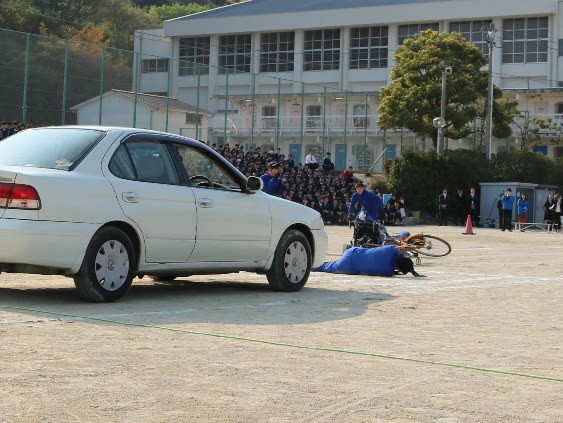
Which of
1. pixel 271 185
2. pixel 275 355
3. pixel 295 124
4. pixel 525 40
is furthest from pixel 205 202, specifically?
pixel 525 40

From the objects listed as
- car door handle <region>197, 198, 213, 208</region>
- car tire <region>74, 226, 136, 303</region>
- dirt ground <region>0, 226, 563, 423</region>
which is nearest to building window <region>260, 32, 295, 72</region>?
dirt ground <region>0, 226, 563, 423</region>

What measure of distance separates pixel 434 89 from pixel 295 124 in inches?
394

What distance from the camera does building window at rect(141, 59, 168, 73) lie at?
44053 mm

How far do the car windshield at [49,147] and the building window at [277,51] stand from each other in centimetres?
8230

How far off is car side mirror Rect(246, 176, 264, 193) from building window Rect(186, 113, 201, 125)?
33.5 metres

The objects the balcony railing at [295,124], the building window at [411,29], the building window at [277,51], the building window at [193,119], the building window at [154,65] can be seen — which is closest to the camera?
the building window at [154,65]

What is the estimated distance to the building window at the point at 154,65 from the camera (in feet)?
145

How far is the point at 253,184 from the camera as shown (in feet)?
43.0

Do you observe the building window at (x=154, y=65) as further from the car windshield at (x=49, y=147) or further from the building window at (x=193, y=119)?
the car windshield at (x=49, y=147)

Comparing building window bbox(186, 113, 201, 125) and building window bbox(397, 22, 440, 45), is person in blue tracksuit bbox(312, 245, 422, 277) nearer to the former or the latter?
building window bbox(186, 113, 201, 125)

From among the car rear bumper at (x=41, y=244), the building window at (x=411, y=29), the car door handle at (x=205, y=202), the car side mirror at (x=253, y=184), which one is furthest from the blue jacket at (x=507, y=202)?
the building window at (x=411, y=29)

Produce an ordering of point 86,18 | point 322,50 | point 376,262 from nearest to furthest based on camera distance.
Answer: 1. point 376,262
2. point 322,50
3. point 86,18

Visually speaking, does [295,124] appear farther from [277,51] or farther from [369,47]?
[277,51]

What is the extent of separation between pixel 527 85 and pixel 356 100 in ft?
70.1
